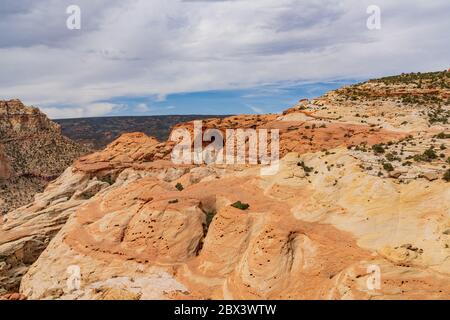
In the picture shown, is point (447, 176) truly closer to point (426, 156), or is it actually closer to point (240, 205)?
point (426, 156)

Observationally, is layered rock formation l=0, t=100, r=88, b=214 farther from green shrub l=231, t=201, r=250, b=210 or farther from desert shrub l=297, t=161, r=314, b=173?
desert shrub l=297, t=161, r=314, b=173

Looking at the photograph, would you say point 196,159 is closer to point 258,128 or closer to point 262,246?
point 258,128

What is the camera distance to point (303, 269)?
2386cm

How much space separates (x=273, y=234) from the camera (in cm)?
2555

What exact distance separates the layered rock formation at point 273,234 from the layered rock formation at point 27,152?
60135mm

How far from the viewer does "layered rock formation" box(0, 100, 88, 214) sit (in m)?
103

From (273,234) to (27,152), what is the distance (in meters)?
109

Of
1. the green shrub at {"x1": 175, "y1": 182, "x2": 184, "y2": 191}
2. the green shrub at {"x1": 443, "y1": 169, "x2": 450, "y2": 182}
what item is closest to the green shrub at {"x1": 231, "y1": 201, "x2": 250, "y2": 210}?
the green shrub at {"x1": 443, "y1": 169, "x2": 450, "y2": 182}

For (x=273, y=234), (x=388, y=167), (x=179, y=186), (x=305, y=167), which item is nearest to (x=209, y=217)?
(x=273, y=234)

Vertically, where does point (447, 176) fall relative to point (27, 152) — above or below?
above

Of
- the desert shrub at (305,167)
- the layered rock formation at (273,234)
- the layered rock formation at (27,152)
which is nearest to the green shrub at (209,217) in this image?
the layered rock formation at (273,234)

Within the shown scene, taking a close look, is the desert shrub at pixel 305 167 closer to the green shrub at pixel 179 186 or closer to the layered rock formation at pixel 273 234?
the layered rock formation at pixel 273 234

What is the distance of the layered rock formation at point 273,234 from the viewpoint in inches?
854

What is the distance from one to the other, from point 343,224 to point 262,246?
5.23m
